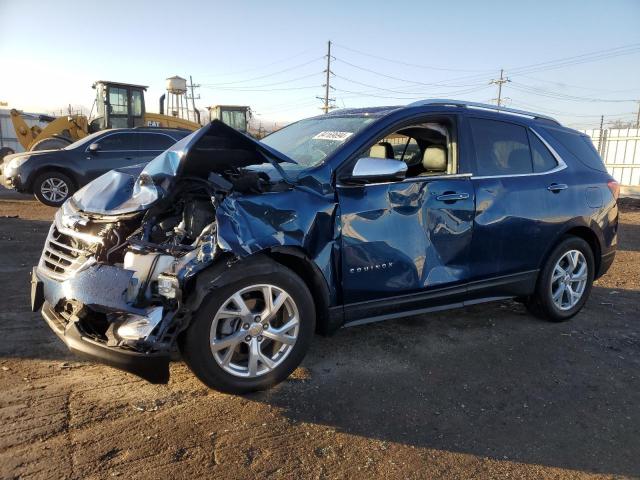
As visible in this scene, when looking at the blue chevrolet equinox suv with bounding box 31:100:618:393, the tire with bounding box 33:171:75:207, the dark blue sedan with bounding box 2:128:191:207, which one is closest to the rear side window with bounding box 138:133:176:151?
the dark blue sedan with bounding box 2:128:191:207

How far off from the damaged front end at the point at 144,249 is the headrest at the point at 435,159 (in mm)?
1525

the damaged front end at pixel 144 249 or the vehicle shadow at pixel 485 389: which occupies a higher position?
the damaged front end at pixel 144 249

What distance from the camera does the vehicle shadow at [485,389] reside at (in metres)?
2.82

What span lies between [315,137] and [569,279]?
2.81m

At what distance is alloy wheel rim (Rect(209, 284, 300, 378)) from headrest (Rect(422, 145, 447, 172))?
6.10 ft

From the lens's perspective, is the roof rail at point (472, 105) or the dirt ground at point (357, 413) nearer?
the dirt ground at point (357, 413)

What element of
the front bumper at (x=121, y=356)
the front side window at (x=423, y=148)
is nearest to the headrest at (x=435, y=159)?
the front side window at (x=423, y=148)

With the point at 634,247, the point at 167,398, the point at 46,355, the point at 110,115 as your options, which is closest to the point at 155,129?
the point at 110,115

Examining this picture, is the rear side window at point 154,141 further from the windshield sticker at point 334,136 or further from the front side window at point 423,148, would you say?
the windshield sticker at point 334,136

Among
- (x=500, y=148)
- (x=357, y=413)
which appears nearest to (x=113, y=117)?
(x=500, y=148)

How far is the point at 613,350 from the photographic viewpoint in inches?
164

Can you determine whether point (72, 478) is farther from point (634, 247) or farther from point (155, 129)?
→ point (155, 129)

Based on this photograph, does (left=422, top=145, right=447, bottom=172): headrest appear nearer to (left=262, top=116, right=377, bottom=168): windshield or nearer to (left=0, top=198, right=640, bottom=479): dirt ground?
(left=262, top=116, right=377, bottom=168): windshield

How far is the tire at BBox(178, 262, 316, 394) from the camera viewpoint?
2.88m
